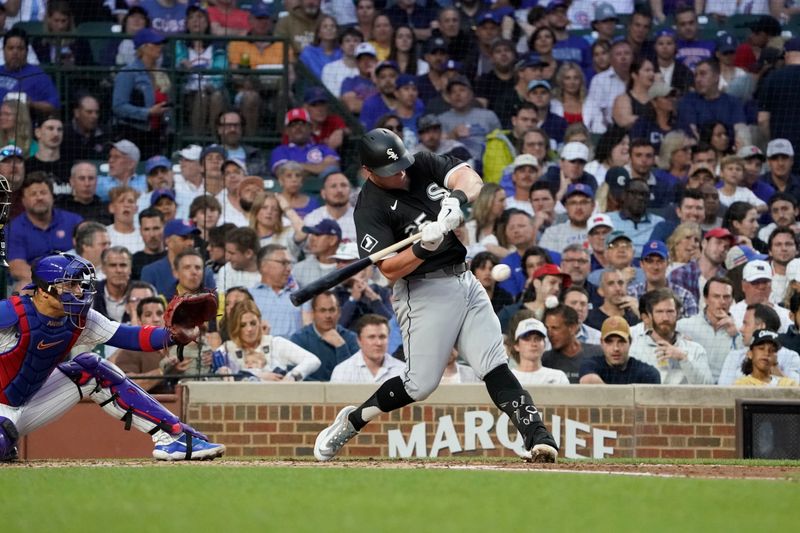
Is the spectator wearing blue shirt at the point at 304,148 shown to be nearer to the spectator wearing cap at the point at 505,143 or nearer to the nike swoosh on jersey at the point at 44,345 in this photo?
the spectator wearing cap at the point at 505,143

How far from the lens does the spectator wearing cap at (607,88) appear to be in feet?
44.6

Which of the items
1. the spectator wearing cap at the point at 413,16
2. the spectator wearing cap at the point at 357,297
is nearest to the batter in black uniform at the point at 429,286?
the spectator wearing cap at the point at 357,297

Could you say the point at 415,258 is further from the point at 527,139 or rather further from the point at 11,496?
the point at 527,139

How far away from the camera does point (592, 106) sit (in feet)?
44.9

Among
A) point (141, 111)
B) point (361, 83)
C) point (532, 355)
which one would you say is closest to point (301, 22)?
point (361, 83)

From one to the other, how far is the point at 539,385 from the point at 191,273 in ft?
9.04

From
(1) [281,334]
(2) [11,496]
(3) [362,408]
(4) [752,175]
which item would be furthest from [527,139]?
(2) [11,496]

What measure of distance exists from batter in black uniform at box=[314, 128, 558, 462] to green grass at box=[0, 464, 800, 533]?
59 cm

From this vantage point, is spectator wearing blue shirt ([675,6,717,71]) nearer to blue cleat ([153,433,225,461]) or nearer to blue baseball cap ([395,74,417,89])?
blue baseball cap ([395,74,417,89])

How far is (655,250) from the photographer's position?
11.5 metres

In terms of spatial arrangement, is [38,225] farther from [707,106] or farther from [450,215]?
[707,106]

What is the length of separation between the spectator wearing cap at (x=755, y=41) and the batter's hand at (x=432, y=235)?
824 centimetres

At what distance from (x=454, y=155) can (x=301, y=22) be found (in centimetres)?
264

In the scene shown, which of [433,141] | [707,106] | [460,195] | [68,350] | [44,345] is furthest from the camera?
[707,106]
